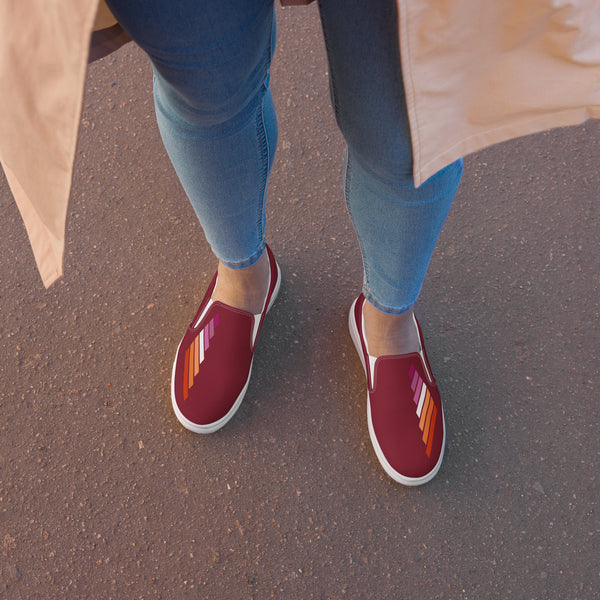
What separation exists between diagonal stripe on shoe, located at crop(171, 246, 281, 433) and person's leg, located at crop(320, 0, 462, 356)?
0.33 m

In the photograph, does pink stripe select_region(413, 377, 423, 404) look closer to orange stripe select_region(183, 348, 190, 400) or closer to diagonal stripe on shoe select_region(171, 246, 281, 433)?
diagonal stripe on shoe select_region(171, 246, 281, 433)

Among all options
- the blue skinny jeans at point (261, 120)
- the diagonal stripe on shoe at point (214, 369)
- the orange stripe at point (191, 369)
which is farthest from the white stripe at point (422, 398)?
the orange stripe at point (191, 369)

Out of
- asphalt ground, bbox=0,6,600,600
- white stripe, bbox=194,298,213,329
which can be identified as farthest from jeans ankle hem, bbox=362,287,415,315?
white stripe, bbox=194,298,213,329

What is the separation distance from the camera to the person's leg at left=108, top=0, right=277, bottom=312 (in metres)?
0.52

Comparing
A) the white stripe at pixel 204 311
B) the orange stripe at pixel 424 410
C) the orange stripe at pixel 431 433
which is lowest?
the orange stripe at pixel 431 433

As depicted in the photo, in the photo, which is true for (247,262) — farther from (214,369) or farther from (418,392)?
(418,392)

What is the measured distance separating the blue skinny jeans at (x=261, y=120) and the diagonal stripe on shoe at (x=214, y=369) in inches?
9.7

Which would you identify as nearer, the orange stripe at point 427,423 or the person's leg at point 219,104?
the person's leg at point 219,104

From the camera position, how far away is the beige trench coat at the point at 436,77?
0.47 meters

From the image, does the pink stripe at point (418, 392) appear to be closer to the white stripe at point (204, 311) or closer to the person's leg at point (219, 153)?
the person's leg at point (219, 153)

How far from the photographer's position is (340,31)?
553mm

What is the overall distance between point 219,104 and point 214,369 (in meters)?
0.67

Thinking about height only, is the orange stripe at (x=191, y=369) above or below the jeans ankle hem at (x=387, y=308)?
below

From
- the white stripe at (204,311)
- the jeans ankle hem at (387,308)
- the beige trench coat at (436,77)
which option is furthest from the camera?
the white stripe at (204,311)
